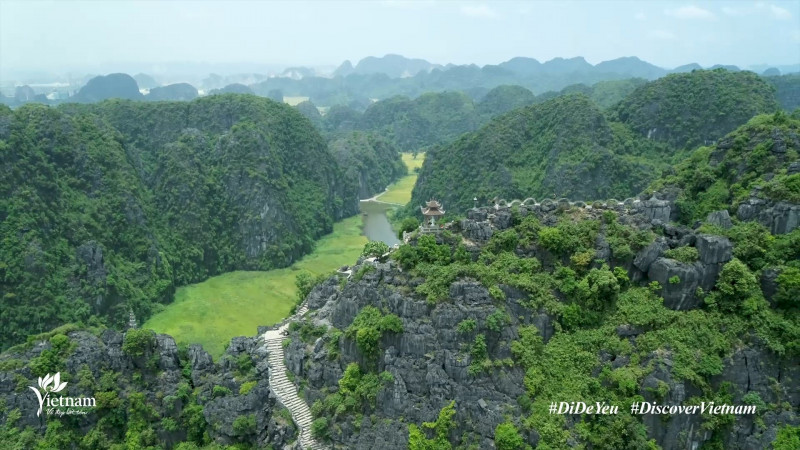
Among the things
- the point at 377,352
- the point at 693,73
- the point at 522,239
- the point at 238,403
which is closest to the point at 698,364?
the point at 522,239

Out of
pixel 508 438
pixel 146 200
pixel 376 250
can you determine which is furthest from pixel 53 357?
pixel 146 200

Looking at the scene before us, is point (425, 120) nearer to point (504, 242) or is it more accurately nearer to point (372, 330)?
point (504, 242)

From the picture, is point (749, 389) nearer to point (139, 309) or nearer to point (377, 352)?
point (377, 352)

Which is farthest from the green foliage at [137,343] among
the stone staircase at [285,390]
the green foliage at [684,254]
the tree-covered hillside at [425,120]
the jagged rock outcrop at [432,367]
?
the tree-covered hillside at [425,120]

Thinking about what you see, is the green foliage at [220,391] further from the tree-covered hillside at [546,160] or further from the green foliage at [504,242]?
the tree-covered hillside at [546,160]

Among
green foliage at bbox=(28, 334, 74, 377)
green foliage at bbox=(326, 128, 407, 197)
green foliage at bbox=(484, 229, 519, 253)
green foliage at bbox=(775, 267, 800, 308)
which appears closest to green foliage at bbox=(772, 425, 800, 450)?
green foliage at bbox=(775, 267, 800, 308)

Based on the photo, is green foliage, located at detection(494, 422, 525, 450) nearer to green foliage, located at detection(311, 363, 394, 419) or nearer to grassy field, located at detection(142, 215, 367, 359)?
green foliage, located at detection(311, 363, 394, 419)
